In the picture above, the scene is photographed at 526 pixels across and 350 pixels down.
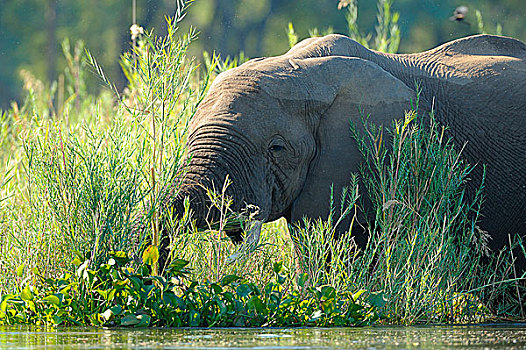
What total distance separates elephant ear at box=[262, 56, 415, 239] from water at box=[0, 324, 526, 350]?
1.40m

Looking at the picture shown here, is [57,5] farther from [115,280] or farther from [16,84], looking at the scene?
[115,280]

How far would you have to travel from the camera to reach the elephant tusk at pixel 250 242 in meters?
6.36

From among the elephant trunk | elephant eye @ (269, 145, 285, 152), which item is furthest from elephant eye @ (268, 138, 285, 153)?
the elephant trunk

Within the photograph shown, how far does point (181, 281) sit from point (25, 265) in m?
0.98

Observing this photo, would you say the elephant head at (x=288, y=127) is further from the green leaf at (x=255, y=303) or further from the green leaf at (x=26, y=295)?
the green leaf at (x=26, y=295)

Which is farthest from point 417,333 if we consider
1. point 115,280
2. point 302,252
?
point 115,280

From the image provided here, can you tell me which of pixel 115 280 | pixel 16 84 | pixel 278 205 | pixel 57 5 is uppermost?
pixel 57 5

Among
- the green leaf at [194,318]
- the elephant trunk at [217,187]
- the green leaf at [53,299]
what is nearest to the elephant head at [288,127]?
the elephant trunk at [217,187]

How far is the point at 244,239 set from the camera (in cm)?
633

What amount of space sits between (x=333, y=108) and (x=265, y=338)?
2.28 meters

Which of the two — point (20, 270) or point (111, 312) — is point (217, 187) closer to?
point (111, 312)

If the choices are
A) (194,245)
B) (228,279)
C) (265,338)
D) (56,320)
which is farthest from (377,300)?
(56,320)

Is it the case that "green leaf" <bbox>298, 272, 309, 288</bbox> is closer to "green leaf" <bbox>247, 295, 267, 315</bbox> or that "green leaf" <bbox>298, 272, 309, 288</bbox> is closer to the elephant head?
"green leaf" <bbox>247, 295, 267, 315</bbox>

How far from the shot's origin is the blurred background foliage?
28058 millimetres
